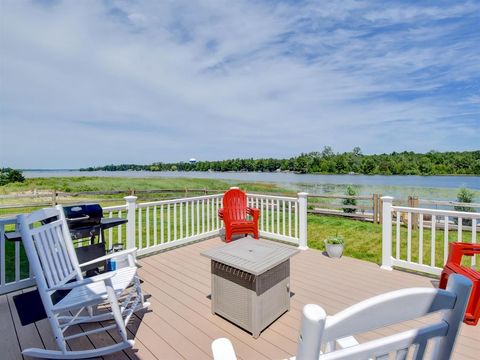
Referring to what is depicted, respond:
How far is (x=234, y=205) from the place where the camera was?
5406mm

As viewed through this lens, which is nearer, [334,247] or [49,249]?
[49,249]

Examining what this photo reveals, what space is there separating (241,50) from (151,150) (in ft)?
61.3

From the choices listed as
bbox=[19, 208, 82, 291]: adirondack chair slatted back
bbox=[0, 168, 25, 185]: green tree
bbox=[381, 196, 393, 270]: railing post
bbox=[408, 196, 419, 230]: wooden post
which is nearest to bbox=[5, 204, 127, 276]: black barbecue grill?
bbox=[19, 208, 82, 291]: adirondack chair slatted back

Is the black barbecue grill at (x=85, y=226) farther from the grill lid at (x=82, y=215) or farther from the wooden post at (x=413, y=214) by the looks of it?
the wooden post at (x=413, y=214)

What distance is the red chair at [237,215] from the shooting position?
5203mm

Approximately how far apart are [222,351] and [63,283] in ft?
7.36

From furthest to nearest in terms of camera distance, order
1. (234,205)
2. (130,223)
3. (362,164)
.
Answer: (362,164), (234,205), (130,223)

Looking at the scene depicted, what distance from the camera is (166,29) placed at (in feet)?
21.7

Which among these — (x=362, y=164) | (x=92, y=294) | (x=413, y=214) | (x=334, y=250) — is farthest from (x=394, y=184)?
(x=92, y=294)

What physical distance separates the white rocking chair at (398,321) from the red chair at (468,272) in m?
2.48

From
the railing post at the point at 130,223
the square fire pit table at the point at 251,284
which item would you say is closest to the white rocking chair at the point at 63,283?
the square fire pit table at the point at 251,284

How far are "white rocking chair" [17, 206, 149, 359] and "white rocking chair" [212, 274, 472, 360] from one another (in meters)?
1.96

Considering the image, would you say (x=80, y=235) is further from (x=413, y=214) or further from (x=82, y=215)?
(x=413, y=214)

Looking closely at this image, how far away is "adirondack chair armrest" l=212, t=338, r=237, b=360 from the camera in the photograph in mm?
746
